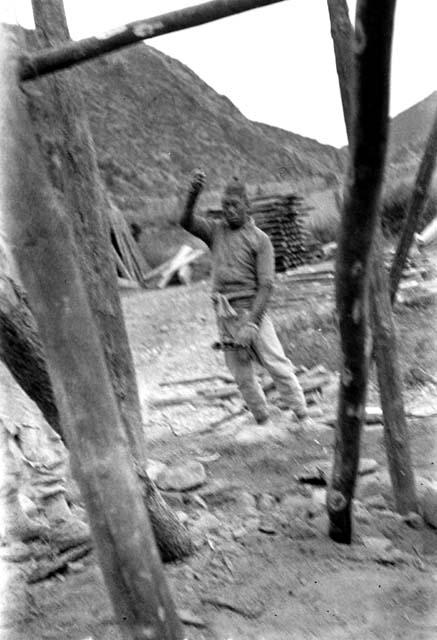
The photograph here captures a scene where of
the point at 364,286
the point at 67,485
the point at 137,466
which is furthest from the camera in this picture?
the point at 67,485

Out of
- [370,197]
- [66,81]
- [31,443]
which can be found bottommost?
[31,443]

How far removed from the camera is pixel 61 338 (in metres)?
2.34

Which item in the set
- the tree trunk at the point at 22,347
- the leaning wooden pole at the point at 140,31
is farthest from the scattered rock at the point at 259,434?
the leaning wooden pole at the point at 140,31

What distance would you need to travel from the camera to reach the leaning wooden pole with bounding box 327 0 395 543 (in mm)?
1969

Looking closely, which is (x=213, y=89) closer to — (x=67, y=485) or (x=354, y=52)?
(x=67, y=485)

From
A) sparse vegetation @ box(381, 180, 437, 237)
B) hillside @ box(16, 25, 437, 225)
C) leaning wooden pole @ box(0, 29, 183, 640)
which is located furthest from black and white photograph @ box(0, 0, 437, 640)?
hillside @ box(16, 25, 437, 225)

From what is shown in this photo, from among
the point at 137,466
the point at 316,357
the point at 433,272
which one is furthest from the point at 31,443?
the point at 433,272

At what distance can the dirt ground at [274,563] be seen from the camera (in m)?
3.15

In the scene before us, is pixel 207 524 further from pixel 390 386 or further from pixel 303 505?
pixel 390 386

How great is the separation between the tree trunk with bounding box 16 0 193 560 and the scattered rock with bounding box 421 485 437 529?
4.31ft

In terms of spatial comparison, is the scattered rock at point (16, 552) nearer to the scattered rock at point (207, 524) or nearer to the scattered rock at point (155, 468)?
the scattered rock at point (207, 524)

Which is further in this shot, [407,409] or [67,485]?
[407,409]

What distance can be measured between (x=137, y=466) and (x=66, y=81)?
62.5 inches

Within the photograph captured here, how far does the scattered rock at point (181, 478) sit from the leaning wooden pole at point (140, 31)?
8.56 feet
